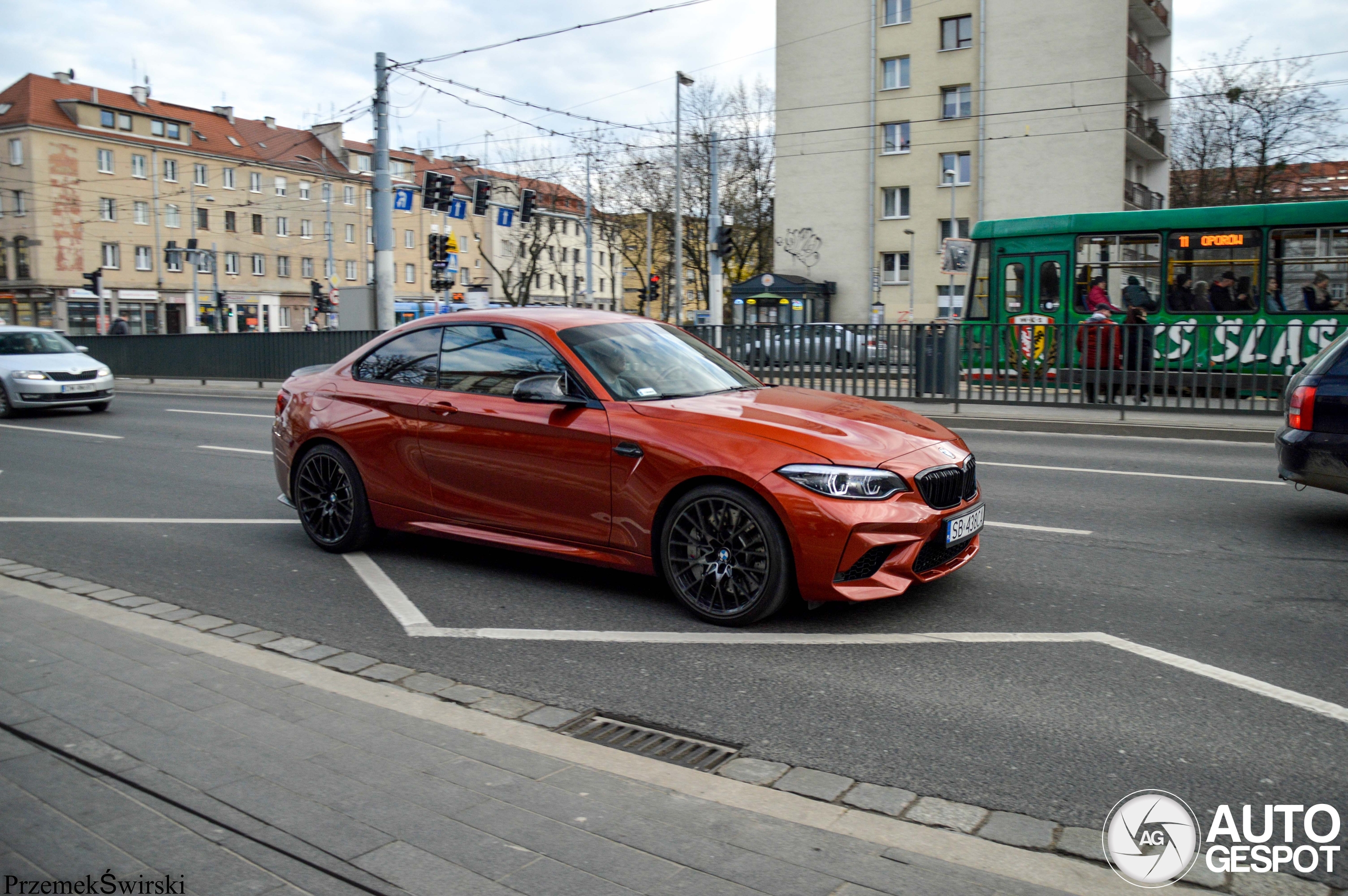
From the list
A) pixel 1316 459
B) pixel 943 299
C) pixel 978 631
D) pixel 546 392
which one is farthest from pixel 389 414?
pixel 943 299

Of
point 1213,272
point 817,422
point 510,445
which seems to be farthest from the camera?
point 1213,272

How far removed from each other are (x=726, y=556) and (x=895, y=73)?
45.4 m

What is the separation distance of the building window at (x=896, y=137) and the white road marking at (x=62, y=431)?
3741 cm

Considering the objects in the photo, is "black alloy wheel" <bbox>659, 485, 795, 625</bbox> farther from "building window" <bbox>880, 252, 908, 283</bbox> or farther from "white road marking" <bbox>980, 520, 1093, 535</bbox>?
"building window" <bbox>880, 252, 908, 283</bbox>

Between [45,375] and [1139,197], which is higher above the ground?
[1139,197]

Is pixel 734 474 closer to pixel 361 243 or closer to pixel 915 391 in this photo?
pixel 915 391

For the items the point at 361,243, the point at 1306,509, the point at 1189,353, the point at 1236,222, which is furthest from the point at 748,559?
the point at 361,243

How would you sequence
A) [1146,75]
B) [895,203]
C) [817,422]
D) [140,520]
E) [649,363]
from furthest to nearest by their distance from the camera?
[895,203] → [1146,75] → [140,520] → [649,363] → [817,422]

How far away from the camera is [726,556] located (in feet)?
17.3

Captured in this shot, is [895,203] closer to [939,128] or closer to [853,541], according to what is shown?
[939,128]

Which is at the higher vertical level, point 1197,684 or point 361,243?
point 361,243

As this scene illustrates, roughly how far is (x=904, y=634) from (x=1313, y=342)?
39.0ft

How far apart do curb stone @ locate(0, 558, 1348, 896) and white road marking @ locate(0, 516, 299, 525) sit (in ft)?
9.73

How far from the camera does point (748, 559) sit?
521cm
